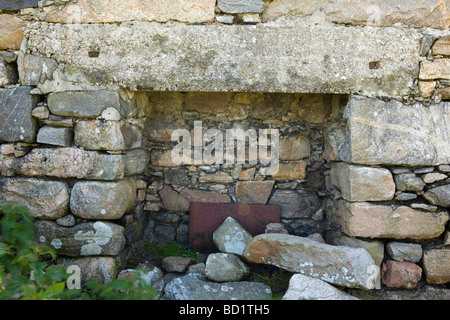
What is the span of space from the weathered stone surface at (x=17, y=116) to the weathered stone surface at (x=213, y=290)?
1453 millimetres

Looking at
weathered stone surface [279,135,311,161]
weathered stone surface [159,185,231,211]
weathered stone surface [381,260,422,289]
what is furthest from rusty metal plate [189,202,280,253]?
weathered stone surface [381,260,422,289]

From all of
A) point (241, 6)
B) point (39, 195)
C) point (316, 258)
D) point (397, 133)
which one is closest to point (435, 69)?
point (397, 133)

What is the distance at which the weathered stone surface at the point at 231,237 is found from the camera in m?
2.59

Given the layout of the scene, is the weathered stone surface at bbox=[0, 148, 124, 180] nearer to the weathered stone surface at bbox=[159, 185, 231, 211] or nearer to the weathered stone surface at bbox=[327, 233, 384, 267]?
the weathered stone surface at bbox=[159, 185, 231, 211]

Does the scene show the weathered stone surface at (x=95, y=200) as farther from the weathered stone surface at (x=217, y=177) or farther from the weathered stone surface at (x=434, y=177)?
the weathered stone surface at (x=434, y=177)

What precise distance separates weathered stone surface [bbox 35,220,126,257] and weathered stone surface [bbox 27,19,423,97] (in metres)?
1.04

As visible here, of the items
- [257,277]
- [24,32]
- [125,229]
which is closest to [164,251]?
[125,229]

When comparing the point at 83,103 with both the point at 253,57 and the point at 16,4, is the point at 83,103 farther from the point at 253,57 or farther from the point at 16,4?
the point at 253,57

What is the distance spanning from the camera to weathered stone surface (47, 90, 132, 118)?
7.75 ft

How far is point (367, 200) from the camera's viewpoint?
2354 mm

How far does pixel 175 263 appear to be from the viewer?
2.58 metres

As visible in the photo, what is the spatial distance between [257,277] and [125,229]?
Answer: 105cm

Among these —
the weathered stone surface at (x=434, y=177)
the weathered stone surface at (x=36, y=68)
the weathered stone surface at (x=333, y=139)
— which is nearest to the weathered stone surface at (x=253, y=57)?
the weathered stone surface at (x=36, y=68)

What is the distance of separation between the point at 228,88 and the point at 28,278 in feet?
5.69
